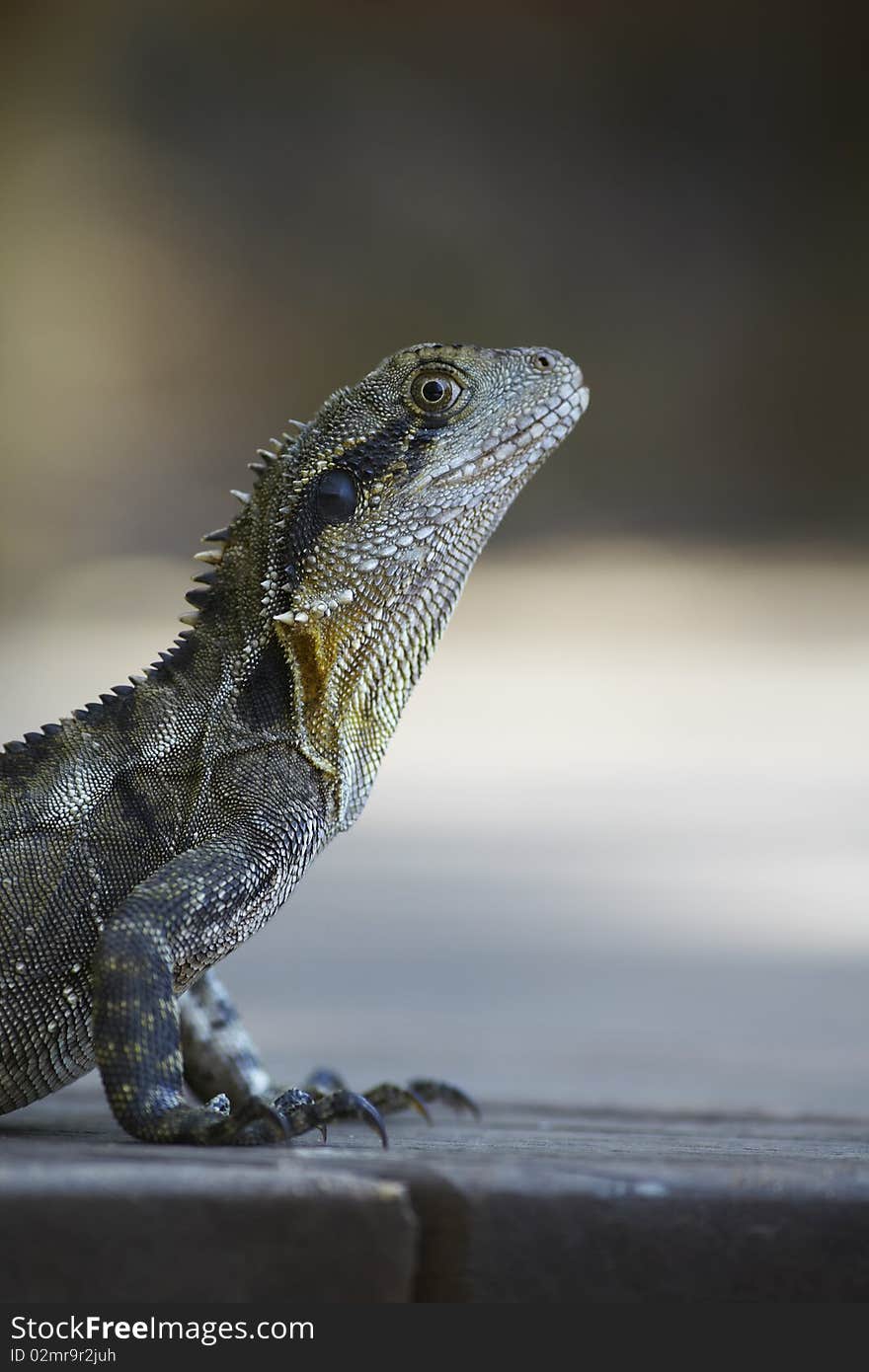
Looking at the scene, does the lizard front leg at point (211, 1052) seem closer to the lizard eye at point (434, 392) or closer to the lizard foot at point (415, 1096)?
the lizard foot at point (415, 1096)

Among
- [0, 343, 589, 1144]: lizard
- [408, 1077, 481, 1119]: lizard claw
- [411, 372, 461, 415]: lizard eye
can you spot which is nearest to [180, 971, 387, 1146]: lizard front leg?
[408, 1077, 481, 1119]: lizard claw

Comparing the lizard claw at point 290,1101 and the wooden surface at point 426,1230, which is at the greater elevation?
the lizard claw at point 290,1101

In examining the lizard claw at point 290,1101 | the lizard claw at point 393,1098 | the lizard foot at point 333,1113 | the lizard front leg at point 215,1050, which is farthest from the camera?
the lizard front leg at point 215,1050

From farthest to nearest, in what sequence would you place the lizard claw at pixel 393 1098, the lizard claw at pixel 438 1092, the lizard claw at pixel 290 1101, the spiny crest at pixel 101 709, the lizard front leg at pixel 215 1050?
the lizard front leg at pixel 215 1050, the lizard claw at pixel 438 1092, the lizard claw at pixel 393 1098, the spiny crest at pixel 101 709, the lizard claw at pixel 290 1101

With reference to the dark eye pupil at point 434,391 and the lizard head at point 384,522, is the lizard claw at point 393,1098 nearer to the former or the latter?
the lizard head at point 384,522

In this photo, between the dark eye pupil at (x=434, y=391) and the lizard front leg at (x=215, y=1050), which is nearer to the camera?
the dark eye pupil at (x=434, y=391)

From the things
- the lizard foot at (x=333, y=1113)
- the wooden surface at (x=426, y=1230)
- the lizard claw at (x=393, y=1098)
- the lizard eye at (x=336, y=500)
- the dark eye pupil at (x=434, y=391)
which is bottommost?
the wooden surface at (x=426, y=1230)

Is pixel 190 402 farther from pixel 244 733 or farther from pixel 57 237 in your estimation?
pixel 244 733

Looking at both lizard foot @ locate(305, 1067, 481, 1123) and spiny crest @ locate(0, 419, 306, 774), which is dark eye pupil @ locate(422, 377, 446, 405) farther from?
lizard foot @ locate(305, 1067, 481, 1123)

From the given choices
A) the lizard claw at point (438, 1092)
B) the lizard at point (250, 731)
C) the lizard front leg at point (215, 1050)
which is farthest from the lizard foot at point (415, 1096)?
the lizard at point (250, 731)
